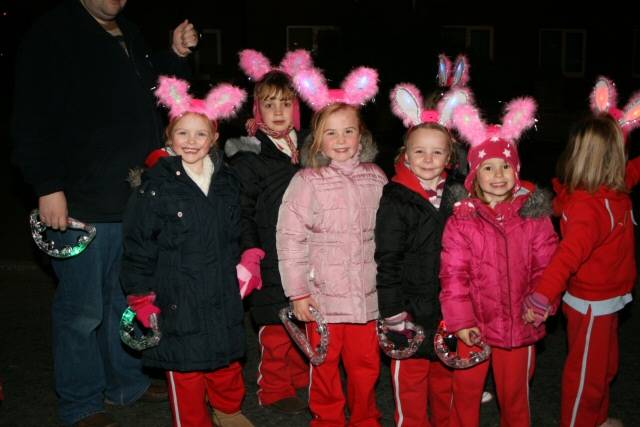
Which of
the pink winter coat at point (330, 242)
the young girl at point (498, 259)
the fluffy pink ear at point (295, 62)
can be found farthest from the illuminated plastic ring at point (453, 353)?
the fluffy pink ear at point (295, 62)

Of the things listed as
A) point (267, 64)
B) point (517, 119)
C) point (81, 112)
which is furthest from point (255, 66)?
point (517, 119)

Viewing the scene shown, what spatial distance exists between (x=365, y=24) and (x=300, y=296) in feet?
27.8

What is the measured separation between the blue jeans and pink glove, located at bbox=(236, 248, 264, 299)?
817mm

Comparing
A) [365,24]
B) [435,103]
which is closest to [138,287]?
[435,103]

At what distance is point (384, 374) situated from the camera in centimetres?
484

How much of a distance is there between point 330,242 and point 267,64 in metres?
1.40

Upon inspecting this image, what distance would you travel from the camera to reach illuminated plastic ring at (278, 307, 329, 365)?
3.70 metres

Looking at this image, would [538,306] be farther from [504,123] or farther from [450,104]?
[450,104]

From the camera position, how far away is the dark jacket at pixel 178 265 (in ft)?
11.8

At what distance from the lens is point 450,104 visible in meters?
3.73

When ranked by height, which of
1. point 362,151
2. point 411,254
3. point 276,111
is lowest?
point 411,254

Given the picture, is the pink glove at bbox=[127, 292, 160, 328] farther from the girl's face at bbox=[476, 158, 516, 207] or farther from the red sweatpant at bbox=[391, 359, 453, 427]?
the girl's face at bbox=[476, 158, 516, 207]

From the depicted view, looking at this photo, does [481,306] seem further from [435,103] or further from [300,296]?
[435,103]

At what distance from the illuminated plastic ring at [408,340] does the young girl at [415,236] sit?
34mm
